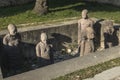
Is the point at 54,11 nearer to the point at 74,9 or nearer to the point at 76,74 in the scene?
the point at 74,9

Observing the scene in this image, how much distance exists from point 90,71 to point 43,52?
1.57 m

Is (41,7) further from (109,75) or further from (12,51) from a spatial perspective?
(109,75)

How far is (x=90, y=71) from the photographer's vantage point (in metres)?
7.22

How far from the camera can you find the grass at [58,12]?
13.2m

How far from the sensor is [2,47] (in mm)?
8469

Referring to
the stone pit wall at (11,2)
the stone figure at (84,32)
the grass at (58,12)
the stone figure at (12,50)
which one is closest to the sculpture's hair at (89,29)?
the stone figure at (84,32)

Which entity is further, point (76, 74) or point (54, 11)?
point (54, 11)

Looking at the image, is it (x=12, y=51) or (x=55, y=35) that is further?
(x=55, y=35)

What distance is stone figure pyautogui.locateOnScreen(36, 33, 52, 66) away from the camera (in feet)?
27.3

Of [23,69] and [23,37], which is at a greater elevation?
[23,37]

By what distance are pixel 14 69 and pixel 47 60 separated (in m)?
0.89

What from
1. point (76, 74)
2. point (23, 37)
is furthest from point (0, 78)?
point (23, 37)

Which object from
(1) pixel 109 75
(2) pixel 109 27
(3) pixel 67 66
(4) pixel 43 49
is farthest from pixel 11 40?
(2) pixel 109 27

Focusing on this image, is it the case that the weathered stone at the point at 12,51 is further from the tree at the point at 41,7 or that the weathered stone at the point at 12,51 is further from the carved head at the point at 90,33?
the tree at the point at 41,7
